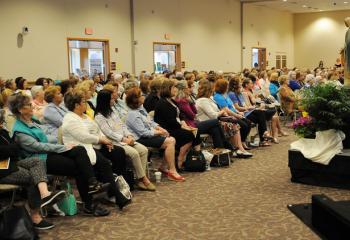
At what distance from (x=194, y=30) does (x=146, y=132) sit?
1269cm

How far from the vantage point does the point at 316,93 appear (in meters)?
5.66

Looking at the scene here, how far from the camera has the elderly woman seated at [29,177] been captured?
417 centimetres

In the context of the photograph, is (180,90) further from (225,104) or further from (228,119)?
(225,104)

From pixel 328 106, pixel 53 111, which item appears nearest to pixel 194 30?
pixel 328 106

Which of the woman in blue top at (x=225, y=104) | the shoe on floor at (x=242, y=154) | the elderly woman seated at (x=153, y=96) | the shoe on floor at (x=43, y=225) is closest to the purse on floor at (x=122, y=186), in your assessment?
the shoe on floor at (x=43, y=225)

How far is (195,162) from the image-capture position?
6.42 m

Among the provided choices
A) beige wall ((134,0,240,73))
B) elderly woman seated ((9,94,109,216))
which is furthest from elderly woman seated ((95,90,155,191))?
beige wall ((134,0,240,73))

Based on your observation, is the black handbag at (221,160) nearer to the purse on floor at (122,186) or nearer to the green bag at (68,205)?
the purse on floor at (122,186)

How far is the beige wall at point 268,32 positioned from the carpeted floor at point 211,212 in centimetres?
1621

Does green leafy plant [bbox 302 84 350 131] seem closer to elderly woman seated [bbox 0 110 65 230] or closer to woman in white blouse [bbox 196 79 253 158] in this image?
woman in white blouse [bbox 196 79 253 158]

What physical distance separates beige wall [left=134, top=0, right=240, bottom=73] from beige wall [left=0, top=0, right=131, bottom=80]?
1024mm

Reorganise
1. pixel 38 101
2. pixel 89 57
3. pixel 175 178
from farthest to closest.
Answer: pixel 89 57, pixel 38 101, pixel 175 178

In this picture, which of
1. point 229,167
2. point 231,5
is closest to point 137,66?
point 231,5

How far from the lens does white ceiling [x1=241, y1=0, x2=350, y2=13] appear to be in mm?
21369
